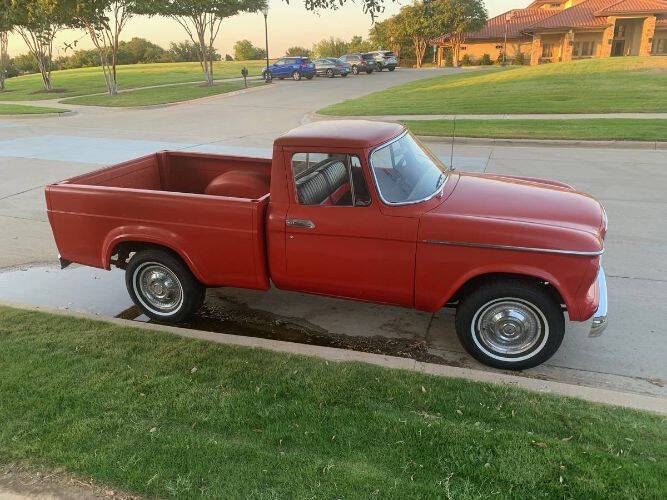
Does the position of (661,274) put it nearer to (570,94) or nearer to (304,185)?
(304,185)

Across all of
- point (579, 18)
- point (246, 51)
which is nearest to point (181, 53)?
point (246, 51)

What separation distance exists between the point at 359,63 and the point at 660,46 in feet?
91.0

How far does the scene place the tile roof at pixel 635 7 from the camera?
146 ft

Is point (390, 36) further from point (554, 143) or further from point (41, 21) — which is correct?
point (554, 143)

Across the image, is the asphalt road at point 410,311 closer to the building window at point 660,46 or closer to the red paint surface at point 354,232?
the red paint surface at point 354,232

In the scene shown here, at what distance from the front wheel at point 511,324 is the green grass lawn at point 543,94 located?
14.7 m

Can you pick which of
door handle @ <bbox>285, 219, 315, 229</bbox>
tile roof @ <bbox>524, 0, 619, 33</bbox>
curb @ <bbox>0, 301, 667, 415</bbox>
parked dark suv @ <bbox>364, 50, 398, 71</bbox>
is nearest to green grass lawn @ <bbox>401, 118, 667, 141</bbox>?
door handle @ <bbox>285, 219, 315, 229</bbox>

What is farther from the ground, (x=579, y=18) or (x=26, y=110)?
(x=579, y=18)

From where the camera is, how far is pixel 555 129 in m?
14.0

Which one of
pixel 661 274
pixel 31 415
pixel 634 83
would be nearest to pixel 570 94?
pixel 634 83

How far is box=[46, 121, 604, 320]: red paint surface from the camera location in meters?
3.87

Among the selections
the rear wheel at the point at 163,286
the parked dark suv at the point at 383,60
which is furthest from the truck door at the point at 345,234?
the parked dark suv at the point at 383,60

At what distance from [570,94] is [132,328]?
20400 millimetres

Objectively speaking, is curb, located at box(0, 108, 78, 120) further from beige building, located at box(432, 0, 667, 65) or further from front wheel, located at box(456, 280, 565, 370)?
beige building, located at box(432, 0, 667, 65)
